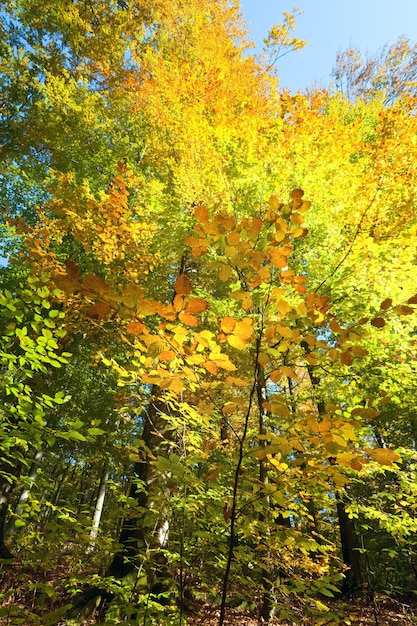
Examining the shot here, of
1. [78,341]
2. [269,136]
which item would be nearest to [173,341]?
[269,136]

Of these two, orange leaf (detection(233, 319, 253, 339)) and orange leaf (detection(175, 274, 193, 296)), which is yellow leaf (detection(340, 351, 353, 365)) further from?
orange leaf (detection(175, 274, 193, 296))

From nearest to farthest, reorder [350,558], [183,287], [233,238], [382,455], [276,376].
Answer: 1. [183,287]
2. [382,455]
3. [233,238]
4. [276,376]
5. [350,558]

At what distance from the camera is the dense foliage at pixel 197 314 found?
4.64ft

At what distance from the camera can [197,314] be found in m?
1.08

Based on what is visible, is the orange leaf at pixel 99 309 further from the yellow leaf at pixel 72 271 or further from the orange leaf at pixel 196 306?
the orange leaf at pixel 196 306

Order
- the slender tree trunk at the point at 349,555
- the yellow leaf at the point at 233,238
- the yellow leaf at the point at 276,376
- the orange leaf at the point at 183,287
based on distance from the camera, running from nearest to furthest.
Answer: the orange leaf at the point at 183,287
the yellow leaf at the point at 233,238
the yellow leaf at the point at 276,376
the slender tree trunk at the point at 349,555

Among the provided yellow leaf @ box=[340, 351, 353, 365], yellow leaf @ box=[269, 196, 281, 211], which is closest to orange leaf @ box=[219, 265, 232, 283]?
yellow leaf @ box=[269, 196, 281, 211]

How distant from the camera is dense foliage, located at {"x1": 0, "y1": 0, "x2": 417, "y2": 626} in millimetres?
1414

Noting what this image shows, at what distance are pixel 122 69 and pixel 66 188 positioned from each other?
6.12 metres

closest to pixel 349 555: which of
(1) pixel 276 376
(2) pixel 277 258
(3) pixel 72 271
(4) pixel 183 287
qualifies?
(1) pixel 276 376

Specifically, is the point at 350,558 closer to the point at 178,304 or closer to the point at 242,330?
the point at 242,330

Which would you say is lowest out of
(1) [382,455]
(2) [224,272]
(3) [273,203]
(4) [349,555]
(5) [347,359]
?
(1) [382,455]

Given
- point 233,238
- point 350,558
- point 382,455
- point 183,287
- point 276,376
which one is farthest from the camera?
point 350,558

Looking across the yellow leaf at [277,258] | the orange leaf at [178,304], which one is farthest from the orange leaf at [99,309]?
the yellow leaf at [277,258]
